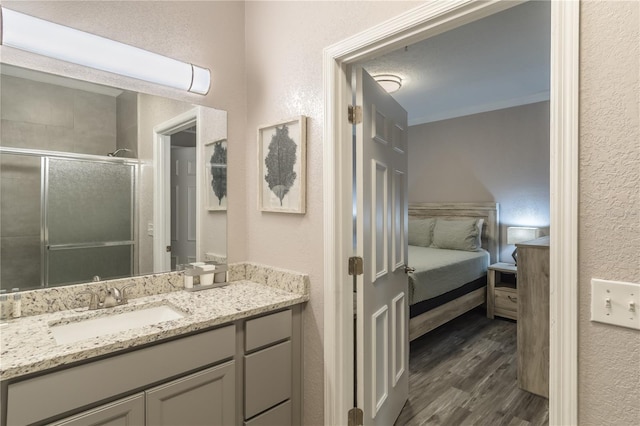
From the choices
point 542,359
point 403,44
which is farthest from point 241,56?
point 542,359

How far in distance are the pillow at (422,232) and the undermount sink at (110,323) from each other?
3.99m

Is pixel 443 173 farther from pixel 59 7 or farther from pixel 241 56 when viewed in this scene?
pixel 59 7

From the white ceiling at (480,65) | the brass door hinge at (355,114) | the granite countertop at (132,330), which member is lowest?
the granite countertop at (132,330)

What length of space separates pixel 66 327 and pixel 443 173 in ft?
15.9

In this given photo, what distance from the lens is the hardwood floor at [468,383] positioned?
7.48ft

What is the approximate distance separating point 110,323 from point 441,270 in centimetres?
284

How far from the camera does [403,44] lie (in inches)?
58.5

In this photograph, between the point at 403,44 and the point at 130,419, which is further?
the point at 403,44

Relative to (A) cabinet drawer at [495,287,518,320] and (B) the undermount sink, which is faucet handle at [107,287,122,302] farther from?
(A) cabinet drawer at [495,287,518,320]

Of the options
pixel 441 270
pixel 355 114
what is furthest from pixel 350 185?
pixel 441 270

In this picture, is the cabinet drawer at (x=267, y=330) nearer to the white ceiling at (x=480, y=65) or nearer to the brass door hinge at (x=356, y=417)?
the brass door hinge at (x=356, y=417)

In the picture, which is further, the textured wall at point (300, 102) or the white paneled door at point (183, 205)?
the white paneled door at point (183, 205)

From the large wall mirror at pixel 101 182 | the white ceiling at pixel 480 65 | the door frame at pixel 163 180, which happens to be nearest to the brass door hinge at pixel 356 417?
the large wall mirror at pixel 101 182

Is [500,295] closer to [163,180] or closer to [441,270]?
[441,270]
